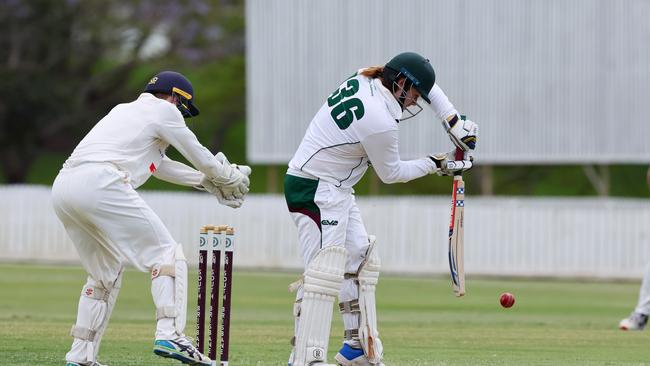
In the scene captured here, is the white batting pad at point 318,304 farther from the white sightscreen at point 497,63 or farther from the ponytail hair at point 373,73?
the white sightscreen at point 497,63

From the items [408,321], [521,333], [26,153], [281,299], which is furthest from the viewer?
[26,153]

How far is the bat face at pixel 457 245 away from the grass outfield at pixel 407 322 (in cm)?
77

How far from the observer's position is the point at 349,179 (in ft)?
25.7

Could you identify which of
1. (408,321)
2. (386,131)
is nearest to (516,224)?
(408,321)

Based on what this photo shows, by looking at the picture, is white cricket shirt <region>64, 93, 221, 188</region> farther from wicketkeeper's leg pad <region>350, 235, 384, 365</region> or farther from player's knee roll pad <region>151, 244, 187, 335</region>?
wicketkeeper's leg pad <region>350, 235, 384, 365</region>

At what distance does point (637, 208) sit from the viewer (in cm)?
2020

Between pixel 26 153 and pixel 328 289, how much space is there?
31.8 m

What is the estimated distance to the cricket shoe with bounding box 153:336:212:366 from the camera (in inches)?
279

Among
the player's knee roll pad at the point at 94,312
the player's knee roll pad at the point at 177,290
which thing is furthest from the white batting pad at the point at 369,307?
the player's knee roll pad at the point at 94,312

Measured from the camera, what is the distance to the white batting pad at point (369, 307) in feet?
25.7

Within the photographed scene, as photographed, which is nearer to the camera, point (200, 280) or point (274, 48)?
point (200, 280)

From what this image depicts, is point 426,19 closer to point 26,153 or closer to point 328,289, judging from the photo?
point 26,153

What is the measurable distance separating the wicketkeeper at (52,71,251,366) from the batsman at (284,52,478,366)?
58 cm

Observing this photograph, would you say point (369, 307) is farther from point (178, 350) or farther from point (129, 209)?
point (129, 209)
